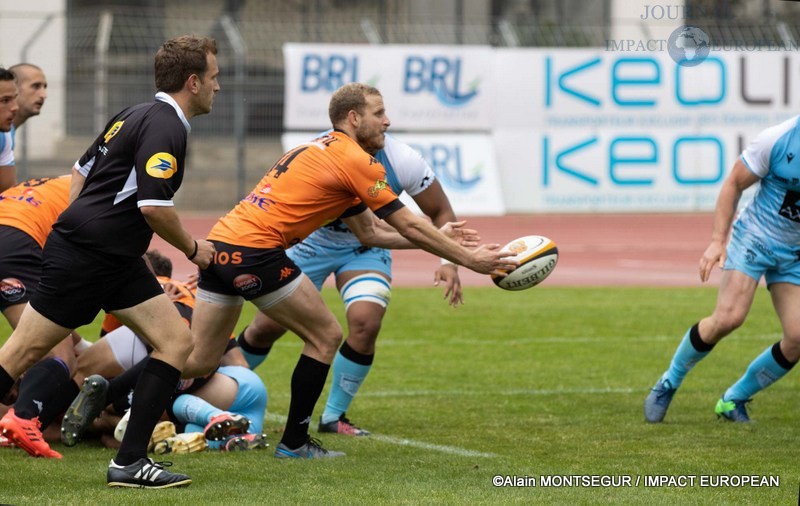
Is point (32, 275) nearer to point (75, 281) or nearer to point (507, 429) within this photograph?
point (75, 281)

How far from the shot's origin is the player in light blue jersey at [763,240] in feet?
25.0

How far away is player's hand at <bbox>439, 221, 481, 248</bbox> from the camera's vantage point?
6793 millimetres

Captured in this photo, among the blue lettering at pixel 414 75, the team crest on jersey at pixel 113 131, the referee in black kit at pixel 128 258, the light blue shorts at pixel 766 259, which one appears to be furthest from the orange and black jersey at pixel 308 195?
the blue lettering at pixel 414 75

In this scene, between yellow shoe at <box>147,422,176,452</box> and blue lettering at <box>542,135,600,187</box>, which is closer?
yellow shoe at <box>147,422,176,452</box>

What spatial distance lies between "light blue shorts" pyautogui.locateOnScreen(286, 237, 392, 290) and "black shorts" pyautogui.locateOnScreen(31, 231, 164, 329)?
230 cm

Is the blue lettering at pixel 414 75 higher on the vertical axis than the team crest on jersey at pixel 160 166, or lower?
lower

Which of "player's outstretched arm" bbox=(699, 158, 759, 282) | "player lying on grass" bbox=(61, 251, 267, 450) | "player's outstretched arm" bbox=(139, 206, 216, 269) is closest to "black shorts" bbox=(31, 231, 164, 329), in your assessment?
"player's outstretched arm" bbox=(139, 206, 216, 269)

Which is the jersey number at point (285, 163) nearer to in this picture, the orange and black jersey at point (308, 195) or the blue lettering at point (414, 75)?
the orange and black jersey at point (308, 195)

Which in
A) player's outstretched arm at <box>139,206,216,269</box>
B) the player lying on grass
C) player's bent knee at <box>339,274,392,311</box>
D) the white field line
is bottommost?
the white field line

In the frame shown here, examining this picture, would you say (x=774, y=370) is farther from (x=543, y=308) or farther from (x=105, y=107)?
(x=105, y=107)

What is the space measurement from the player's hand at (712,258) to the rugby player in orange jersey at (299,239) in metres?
1.44

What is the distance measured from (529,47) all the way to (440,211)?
2106cm

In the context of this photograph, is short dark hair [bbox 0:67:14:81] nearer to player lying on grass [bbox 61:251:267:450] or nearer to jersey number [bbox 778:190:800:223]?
player lying on grass [bbox 61:251:267:450]

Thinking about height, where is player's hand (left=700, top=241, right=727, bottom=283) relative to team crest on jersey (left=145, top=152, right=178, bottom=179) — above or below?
below
